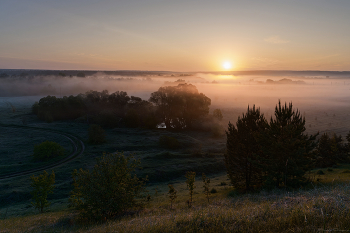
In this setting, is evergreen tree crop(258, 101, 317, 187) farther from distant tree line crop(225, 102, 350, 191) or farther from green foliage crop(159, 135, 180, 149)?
green foliage crop(159, 135, 180, 149)

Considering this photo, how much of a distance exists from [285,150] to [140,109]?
89.8 meters

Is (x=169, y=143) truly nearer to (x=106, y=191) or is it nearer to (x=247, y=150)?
(x=247, y=150)

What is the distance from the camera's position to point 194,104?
10550 centimetres

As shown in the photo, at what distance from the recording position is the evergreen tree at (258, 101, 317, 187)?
21750 millimetres

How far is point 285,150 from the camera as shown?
22203 mm

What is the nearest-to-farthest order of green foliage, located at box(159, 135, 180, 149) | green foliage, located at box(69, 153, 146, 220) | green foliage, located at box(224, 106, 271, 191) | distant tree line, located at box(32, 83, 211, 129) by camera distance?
green foliage, located at box(69, 153, 146, 220) < green foliage, located at box(224, 106, 271, 191) < green foliage, located at box(159, 135, 180, 149) < distant tree line, located at box(32, 83, 211, 129)

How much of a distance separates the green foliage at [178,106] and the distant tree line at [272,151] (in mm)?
76122

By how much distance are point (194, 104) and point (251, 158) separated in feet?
261

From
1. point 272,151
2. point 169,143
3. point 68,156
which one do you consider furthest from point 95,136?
point 272,151

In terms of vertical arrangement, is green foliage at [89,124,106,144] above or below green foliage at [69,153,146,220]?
below

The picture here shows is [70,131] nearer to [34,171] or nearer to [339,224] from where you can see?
[34,171]

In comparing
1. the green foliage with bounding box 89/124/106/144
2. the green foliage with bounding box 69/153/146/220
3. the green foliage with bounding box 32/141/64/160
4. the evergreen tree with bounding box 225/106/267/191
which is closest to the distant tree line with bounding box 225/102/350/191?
the evergreen tree with bounding box 225/106/267/191

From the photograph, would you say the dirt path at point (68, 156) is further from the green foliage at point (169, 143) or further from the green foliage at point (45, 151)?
the green foliage at point (169, 143)

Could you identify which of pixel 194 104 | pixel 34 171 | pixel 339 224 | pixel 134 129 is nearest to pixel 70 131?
pixel 134 129
